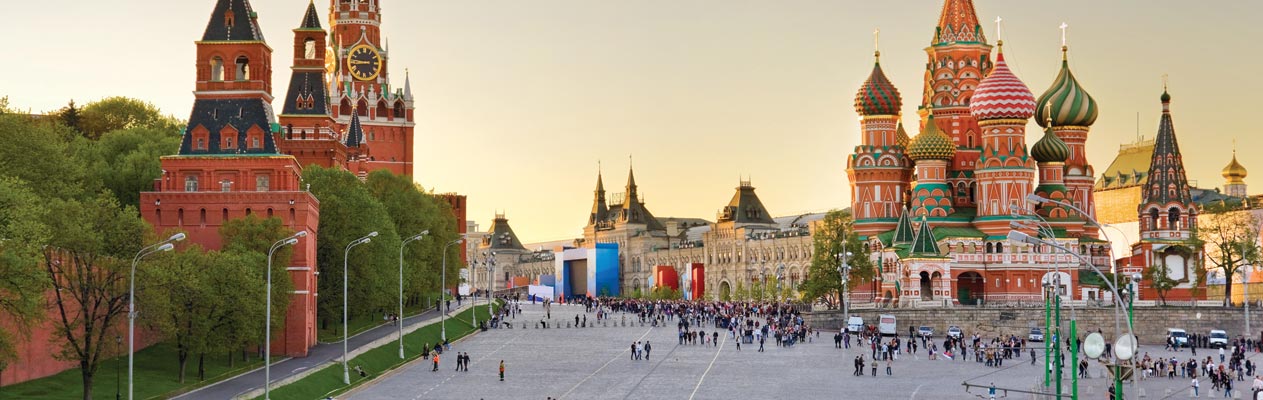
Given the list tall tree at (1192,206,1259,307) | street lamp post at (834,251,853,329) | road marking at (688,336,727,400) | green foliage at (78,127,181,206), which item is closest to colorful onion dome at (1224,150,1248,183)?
tall tree at (1192,206,1259,307)

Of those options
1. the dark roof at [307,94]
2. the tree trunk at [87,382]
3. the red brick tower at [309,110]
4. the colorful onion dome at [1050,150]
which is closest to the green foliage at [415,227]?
the red brick tower at [309,110]

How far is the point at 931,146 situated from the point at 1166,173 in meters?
16.9

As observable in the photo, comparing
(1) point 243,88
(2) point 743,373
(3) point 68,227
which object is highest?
(1) point 243,88

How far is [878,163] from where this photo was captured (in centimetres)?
13275

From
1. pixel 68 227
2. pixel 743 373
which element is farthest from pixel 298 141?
pixel 68 227

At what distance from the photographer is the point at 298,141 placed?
4493 inches

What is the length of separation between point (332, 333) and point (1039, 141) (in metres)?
60.0

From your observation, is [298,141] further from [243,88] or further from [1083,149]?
[1083,149]

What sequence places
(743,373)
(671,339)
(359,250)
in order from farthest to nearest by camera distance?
1. (671,339)
2. (359,250)
3. (743,373)

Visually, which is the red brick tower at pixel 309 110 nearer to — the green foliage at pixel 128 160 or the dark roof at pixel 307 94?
the dark roof at pixel 307 94

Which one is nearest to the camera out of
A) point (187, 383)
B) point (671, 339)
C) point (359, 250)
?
point (187, 383)

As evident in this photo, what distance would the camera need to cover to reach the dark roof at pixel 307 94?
11500 cm

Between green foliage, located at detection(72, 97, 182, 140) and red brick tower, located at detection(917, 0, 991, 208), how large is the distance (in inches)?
2244

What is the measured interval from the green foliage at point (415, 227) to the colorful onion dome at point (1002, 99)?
131 ft
